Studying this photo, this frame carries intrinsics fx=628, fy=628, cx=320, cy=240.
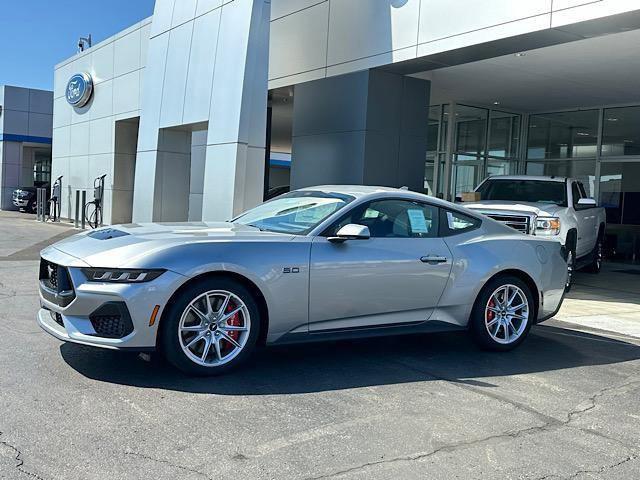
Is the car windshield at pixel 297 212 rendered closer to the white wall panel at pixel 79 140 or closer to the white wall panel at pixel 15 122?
the white wall panel at pixel 79 140

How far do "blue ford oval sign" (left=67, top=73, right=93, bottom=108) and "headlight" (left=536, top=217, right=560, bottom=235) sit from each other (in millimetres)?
19622

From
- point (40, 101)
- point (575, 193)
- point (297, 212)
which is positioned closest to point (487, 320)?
point (297, 212)

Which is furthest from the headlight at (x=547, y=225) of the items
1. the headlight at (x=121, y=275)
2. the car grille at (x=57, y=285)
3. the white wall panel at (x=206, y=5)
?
the white wall panel at (x=206, y=5)

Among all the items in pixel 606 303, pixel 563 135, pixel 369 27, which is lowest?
pixel 606 303

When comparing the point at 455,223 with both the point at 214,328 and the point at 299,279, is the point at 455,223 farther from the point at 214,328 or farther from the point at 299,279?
the point at 214,328

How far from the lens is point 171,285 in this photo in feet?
14.7

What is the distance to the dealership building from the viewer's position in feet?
35.3

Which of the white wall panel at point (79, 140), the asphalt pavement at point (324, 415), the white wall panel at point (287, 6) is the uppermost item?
the white wall panel at point (287, 6)

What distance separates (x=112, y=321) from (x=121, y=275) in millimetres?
345

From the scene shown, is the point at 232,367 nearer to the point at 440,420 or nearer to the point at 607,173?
the point at 440,420

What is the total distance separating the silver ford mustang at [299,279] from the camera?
4492 mm

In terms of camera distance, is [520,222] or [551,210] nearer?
A: [520,222]

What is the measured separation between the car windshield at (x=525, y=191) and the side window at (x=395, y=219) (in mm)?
6001

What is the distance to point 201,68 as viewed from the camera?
520 inches
